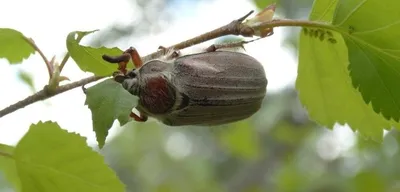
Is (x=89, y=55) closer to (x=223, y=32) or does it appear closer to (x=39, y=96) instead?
(x=39, y=96)

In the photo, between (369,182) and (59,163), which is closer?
(59,163)

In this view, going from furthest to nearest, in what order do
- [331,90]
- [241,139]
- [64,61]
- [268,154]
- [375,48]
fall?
[268,154] < [241,139] < [331,90] < [64,61] < [375,48]

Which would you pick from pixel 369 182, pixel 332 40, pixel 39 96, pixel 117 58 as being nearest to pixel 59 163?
pixel 39 96

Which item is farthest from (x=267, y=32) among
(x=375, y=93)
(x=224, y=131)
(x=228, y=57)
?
(x=224, y=131)

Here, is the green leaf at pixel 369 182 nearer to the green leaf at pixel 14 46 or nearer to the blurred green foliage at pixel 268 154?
the blurred green foliage at pixel 268 154

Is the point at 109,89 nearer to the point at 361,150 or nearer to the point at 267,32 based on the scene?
the point at 267,32

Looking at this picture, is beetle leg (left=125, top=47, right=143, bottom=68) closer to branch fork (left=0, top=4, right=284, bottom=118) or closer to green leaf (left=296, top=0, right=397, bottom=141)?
branch fork (left=0, top=4, right=284, bottom=118)

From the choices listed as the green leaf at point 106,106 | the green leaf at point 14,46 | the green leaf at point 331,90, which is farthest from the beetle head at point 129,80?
the green leaf at point 331,90
